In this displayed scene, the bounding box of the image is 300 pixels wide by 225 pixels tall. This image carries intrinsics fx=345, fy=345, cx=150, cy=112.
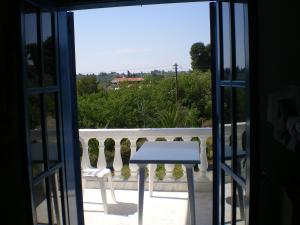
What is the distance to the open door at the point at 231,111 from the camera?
1.67 meters

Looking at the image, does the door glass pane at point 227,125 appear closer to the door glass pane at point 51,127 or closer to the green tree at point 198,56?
the door glass pane at point 51,127

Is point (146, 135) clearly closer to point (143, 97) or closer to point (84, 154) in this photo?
point (84, 154)

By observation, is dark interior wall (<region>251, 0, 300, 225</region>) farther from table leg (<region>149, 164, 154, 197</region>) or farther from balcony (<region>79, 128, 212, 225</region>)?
table leg (<region>149, 164, 154, 197</region>)

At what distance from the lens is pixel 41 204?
2.05 metres

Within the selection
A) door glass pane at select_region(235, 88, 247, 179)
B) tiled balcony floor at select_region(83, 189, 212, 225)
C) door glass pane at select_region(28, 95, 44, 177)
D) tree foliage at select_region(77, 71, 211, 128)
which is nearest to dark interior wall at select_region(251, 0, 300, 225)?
door glass pane at select_region(235, 88, 247, 179)

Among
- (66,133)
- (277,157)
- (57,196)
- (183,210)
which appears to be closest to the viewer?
(277,157)

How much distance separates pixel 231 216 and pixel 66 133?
1282 mm

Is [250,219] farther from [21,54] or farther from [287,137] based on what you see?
[21,54]

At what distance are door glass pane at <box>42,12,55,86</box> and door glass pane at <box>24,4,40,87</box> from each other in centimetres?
11

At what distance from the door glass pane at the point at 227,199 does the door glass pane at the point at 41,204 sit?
1.12 meters

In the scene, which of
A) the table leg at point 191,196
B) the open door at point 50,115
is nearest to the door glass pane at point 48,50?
the open door at point 50,115

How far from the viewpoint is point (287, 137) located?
5.34 ft

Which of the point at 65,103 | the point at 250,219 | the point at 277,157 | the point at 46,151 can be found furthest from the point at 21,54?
the point at 277,157

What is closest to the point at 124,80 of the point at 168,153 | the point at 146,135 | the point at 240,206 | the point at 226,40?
the point at 146,135
